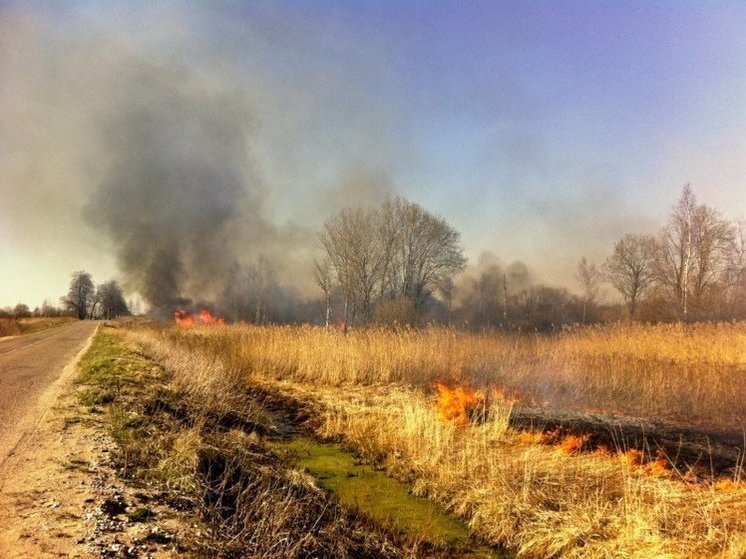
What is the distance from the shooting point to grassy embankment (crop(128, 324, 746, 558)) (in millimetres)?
4793

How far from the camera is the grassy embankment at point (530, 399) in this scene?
4.79 meters

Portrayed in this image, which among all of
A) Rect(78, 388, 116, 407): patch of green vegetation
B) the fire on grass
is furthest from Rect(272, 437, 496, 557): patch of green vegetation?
Rect(78, 388, 116, 407): patch of green vegetation

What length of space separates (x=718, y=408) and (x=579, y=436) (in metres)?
4.57

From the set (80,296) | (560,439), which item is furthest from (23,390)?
(80,296)

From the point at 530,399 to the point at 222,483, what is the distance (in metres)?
9.30

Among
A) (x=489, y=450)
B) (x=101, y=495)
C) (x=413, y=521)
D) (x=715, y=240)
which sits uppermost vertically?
(x=715, y=240)

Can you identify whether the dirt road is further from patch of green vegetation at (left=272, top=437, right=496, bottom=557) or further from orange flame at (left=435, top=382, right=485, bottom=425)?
orange flame at (left=435, top=382, right=485, bottom=425)

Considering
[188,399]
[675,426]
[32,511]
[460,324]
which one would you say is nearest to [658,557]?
[32,511]

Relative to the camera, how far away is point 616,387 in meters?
12.3

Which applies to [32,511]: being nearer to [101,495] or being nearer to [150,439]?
[101,495]

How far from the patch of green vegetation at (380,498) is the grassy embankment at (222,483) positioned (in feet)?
1.07

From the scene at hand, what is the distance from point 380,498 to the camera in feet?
21.4

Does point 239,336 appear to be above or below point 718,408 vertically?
above

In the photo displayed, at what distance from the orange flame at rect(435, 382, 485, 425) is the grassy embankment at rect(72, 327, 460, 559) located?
11.4ft
